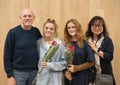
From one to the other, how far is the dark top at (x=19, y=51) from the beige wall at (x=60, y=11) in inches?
25.8

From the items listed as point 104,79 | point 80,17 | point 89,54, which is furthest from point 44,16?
point 104,79

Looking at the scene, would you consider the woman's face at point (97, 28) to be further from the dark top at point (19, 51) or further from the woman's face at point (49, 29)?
the dark top at point (19, 51)

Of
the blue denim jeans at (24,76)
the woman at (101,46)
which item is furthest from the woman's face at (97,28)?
the blue denim jeans at (24,76)

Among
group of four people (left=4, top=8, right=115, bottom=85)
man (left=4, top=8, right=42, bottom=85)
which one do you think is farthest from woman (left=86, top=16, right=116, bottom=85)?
man (left=4, top=8, right=42, bottom=85)

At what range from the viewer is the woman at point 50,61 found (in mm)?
2848

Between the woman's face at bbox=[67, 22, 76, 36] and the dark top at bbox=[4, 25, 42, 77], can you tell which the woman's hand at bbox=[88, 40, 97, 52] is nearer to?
the woman's face at bbox=[67, 22, 76, 36]

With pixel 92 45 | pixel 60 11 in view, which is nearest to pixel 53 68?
pixel 92 45

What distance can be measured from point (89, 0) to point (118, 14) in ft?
1.45

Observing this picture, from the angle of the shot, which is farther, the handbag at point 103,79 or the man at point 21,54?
the handbag at point 103,79

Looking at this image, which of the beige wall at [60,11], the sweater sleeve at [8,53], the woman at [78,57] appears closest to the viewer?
the sweater sleeve at [8,53]

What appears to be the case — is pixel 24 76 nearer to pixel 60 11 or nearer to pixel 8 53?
pixel 8 53

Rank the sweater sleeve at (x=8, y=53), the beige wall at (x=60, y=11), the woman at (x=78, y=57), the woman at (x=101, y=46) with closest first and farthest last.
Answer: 1. the sweater sleeve at (x=8, y=53)
2. the woman at (x=78, y=57)
3. the woman at (x=101, y=46)
4. the beige wall at (x=60, y=11)

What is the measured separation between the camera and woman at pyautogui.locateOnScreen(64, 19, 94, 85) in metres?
2.92

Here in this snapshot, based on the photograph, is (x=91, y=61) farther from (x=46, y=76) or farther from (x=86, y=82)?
(x=46, y=76)
